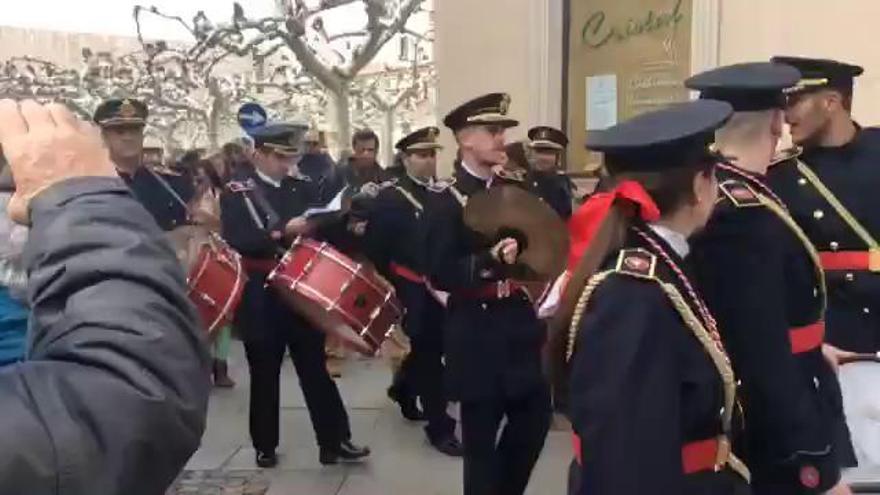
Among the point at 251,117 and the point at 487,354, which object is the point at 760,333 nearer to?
the point at 487,354

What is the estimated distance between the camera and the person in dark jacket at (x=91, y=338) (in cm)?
114

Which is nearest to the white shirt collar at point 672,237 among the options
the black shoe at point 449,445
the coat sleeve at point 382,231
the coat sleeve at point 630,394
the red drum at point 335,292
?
the coat sleeve at point 630,394

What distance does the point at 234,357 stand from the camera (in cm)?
1094

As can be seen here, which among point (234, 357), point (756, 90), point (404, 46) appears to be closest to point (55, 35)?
point (404, 46)

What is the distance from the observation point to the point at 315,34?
74.6 ft

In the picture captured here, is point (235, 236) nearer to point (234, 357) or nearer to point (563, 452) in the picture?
point (563, 452)

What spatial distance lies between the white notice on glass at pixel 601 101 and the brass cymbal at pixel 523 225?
452 cm

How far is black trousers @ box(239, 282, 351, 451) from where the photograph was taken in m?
6.70

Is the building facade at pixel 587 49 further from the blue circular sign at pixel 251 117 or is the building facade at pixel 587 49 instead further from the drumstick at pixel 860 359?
the drumstick at pixel 860 359

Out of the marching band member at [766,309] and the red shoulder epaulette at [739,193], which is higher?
the red shoulder epaulette at [739,193]

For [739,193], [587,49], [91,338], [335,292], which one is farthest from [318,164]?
[91,338]

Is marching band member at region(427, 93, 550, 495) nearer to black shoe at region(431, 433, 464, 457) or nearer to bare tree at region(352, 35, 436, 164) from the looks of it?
black shoe at region(431, 433, 464, 457)

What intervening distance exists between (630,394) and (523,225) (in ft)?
7.94

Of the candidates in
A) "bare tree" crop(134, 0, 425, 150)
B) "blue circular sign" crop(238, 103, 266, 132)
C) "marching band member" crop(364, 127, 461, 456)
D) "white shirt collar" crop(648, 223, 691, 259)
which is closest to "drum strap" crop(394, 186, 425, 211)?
"marching band member" crop(364, 127, 461, 456)
